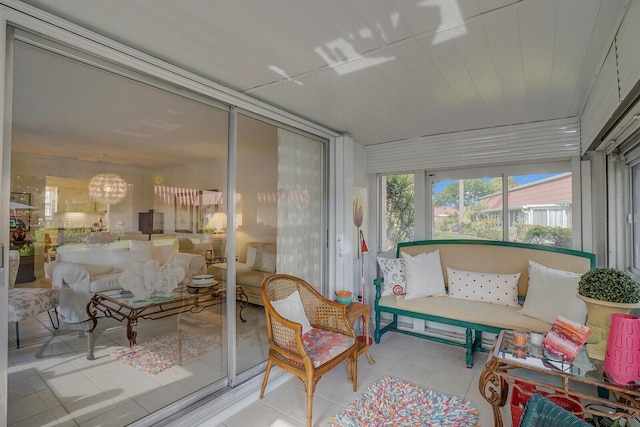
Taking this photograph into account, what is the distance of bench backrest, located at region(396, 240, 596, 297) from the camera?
3.00 metres

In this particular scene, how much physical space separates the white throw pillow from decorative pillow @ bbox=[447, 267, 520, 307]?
167 centimetres

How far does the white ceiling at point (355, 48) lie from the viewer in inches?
58.9

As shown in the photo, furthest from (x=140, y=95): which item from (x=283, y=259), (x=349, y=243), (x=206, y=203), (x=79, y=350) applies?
(x=349, y=243)

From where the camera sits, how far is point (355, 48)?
6.09 feet

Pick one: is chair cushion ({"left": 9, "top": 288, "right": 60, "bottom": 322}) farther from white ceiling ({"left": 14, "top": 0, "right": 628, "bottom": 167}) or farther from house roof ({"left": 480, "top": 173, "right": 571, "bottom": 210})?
house roof ({"left": 480, "top": 173, "right": 571, "bottom": 210})

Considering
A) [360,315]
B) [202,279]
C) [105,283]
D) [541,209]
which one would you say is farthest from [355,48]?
[541,209]

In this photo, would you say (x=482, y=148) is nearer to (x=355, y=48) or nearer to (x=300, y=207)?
(x=300, y=207)

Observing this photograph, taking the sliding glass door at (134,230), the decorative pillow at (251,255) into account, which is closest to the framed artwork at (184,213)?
the sliding glass door at (134,230)

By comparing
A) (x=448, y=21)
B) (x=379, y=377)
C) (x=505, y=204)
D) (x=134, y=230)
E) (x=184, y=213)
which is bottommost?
(x=379, y=377)

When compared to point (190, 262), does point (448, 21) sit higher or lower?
higher

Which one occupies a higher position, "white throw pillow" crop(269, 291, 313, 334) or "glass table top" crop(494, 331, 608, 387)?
"white throw pillow" crop(269, 291, 313, 334)

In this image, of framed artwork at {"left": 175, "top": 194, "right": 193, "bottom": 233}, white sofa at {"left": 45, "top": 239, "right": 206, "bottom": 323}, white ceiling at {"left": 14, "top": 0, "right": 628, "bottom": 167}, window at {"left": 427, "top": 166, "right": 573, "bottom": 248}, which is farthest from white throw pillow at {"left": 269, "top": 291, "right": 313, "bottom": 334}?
window at {"left": 427, "top": 166, "right": 573, "bottom": 248}

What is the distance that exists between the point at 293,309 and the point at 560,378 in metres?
1.80

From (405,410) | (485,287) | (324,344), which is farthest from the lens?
(485,287)
